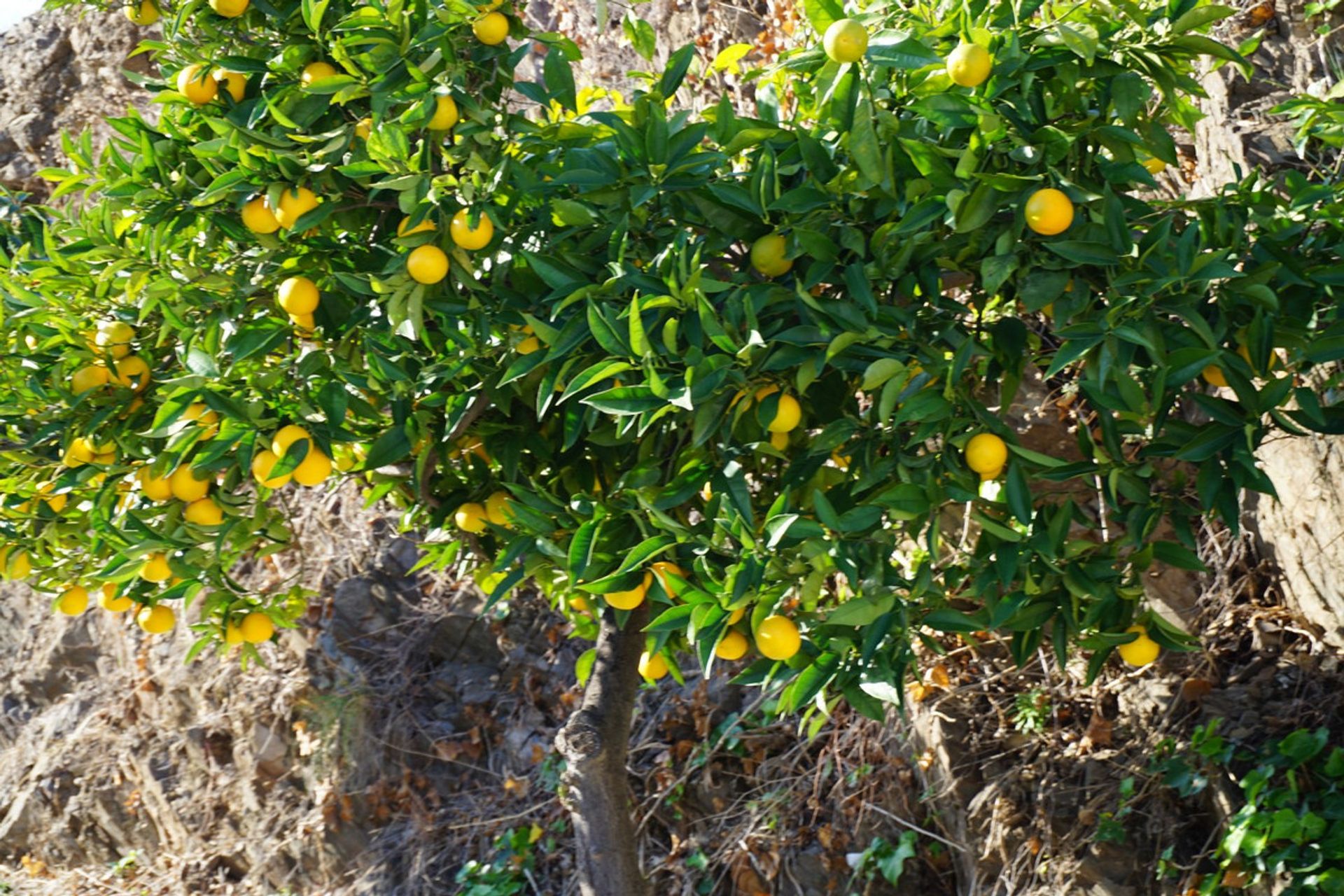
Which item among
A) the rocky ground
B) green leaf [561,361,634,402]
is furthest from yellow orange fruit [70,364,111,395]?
the rocky ground

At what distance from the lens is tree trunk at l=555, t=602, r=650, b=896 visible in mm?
2660

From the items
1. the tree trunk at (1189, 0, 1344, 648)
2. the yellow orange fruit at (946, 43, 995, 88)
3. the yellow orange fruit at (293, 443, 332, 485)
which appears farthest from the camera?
the tree trunk at (1189, 0, 1344, 648)

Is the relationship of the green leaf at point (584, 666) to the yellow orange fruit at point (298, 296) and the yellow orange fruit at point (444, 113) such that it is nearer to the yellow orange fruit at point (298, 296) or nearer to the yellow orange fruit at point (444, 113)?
the yellow orange fruit at point (298, 296)

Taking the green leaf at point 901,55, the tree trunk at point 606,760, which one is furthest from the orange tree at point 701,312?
the tree trunk at point 606,760

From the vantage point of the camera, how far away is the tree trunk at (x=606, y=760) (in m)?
2.66

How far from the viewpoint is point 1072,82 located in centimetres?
174

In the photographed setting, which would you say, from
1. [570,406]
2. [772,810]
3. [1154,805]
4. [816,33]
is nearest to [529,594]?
[772,810]

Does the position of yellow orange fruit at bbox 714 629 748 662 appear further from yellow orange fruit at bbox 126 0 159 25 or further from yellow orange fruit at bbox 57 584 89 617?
yellow orange fruit at bbox 126 0 159 25

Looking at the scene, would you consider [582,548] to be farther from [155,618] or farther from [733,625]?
[155,618]

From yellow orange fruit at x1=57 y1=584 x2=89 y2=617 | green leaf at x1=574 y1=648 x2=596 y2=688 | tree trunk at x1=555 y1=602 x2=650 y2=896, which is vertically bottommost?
tree trunk at x1=555 y1=602 x2=650 y2=896

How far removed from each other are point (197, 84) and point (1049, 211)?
1.40 metres

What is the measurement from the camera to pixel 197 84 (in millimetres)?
2072

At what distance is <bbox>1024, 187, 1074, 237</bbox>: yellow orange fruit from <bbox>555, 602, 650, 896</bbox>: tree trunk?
1277mm

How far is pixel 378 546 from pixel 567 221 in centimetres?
395
